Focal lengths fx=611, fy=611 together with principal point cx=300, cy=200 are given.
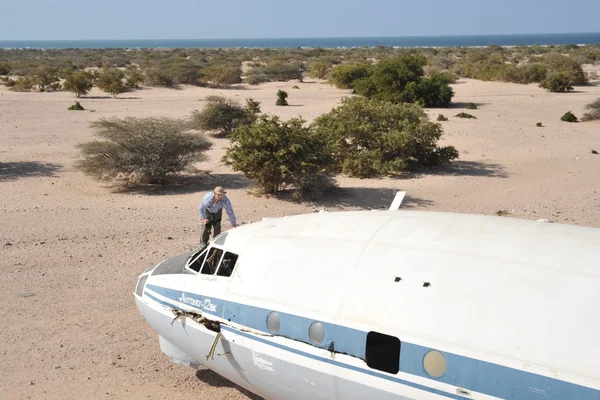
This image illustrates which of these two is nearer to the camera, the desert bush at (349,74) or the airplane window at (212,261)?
the airplane window at (212,261)

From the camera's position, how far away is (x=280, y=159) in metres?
21.7

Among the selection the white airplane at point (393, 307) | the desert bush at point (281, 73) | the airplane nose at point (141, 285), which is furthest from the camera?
the desert bush at point (281, 73)

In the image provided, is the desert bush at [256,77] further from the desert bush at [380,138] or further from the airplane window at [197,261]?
the airplane window at [197,261]

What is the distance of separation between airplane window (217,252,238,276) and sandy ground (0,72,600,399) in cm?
258

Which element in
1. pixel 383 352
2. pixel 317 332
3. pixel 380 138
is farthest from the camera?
pixel 380 138

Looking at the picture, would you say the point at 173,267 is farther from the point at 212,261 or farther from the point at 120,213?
the point at 120,213

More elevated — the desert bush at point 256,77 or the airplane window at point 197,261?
the airplane window at point 197,261

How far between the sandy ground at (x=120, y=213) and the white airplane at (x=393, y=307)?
2.29m

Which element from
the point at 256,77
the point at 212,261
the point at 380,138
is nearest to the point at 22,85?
the point at 256,77

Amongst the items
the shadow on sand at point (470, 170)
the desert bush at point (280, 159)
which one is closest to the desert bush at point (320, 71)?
the shadow on sand at point (470, 170)

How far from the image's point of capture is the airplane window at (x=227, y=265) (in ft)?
27.5

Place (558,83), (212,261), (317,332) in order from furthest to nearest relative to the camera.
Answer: (558,83) → (212,261) → (317,332)

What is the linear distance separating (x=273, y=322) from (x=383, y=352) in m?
1.51

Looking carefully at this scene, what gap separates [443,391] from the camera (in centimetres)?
641
